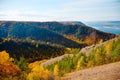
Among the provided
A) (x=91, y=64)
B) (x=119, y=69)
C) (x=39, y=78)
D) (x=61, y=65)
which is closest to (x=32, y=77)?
(x=39, y=78)

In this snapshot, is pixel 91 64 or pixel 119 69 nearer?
pixel 119 69

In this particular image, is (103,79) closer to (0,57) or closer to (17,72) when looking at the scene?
(17,72)

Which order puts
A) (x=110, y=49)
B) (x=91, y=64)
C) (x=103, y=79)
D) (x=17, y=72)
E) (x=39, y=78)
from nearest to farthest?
(x=103, y=79)
(x=39, y=78)
(x=17, y=72)
(x=91, y=64)
(x=110, y=49)

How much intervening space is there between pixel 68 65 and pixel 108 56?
26600 millimetres

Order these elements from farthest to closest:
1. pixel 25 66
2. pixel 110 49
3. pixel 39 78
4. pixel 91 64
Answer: pixel 110 49 → pixel 91 64 → pixel 25 66 → pixel 39 78

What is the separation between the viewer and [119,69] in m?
91.4

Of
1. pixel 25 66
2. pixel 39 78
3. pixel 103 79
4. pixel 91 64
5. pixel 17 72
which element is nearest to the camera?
pixel 103 79

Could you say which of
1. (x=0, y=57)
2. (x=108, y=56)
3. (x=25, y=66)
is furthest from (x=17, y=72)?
(x=108, y=56)

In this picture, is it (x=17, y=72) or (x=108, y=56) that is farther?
(x=108, y=56)

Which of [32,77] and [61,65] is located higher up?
[32,77]

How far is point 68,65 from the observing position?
154 metres

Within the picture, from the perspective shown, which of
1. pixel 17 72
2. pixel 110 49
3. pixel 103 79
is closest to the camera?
pixel 103 79

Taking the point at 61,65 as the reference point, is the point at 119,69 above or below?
above

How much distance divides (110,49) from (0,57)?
240 feet
